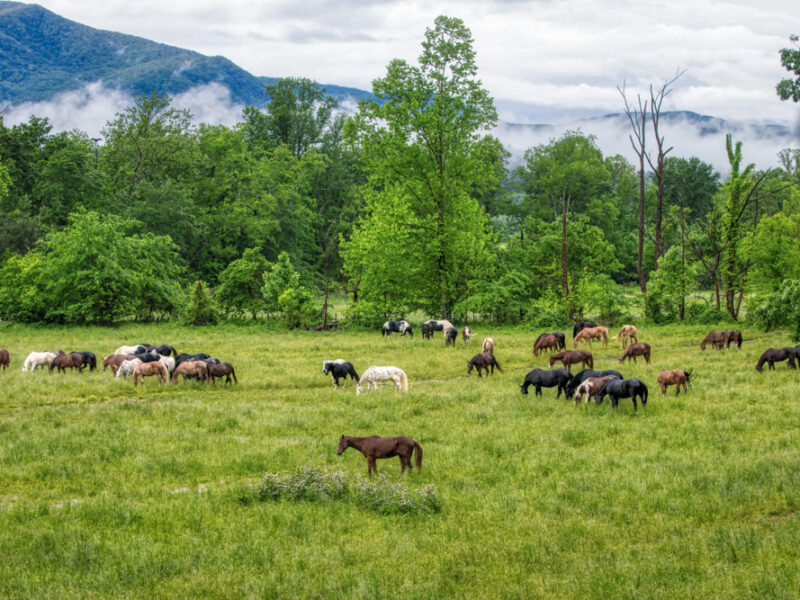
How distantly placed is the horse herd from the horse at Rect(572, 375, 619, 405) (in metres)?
11.2

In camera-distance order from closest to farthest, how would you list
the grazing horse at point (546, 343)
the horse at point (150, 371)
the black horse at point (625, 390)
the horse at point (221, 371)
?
the black horse at point (625, 390), the horse at point (150, 371), the horse at point (221, 371), the grazing horse at point (546, 343)

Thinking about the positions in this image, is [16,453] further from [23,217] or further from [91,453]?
[23,217]

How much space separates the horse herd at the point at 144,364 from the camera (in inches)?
887

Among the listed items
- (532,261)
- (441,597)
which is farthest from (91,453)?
(532,261)

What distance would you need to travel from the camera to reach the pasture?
8102mm

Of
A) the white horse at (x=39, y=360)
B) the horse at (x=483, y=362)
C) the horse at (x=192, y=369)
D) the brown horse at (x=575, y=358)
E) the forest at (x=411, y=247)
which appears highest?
the forest at (x=411, y=247)

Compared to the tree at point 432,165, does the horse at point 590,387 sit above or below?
below

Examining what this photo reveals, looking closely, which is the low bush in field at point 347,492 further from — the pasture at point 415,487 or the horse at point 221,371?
the horse at point 221,371

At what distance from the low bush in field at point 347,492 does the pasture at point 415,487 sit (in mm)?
212

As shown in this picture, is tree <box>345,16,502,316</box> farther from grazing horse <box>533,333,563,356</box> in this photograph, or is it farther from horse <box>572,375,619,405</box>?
horse <box>572,375,619,405</box>

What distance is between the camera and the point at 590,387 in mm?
18422

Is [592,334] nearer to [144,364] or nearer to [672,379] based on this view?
[672,379]

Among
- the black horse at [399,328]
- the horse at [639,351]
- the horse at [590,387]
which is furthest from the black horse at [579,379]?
the black horse at [399,328]

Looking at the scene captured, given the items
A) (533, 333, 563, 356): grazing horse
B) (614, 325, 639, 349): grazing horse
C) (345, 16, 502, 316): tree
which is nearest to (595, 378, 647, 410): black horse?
(533, 333, 563, 356): grazing horse
